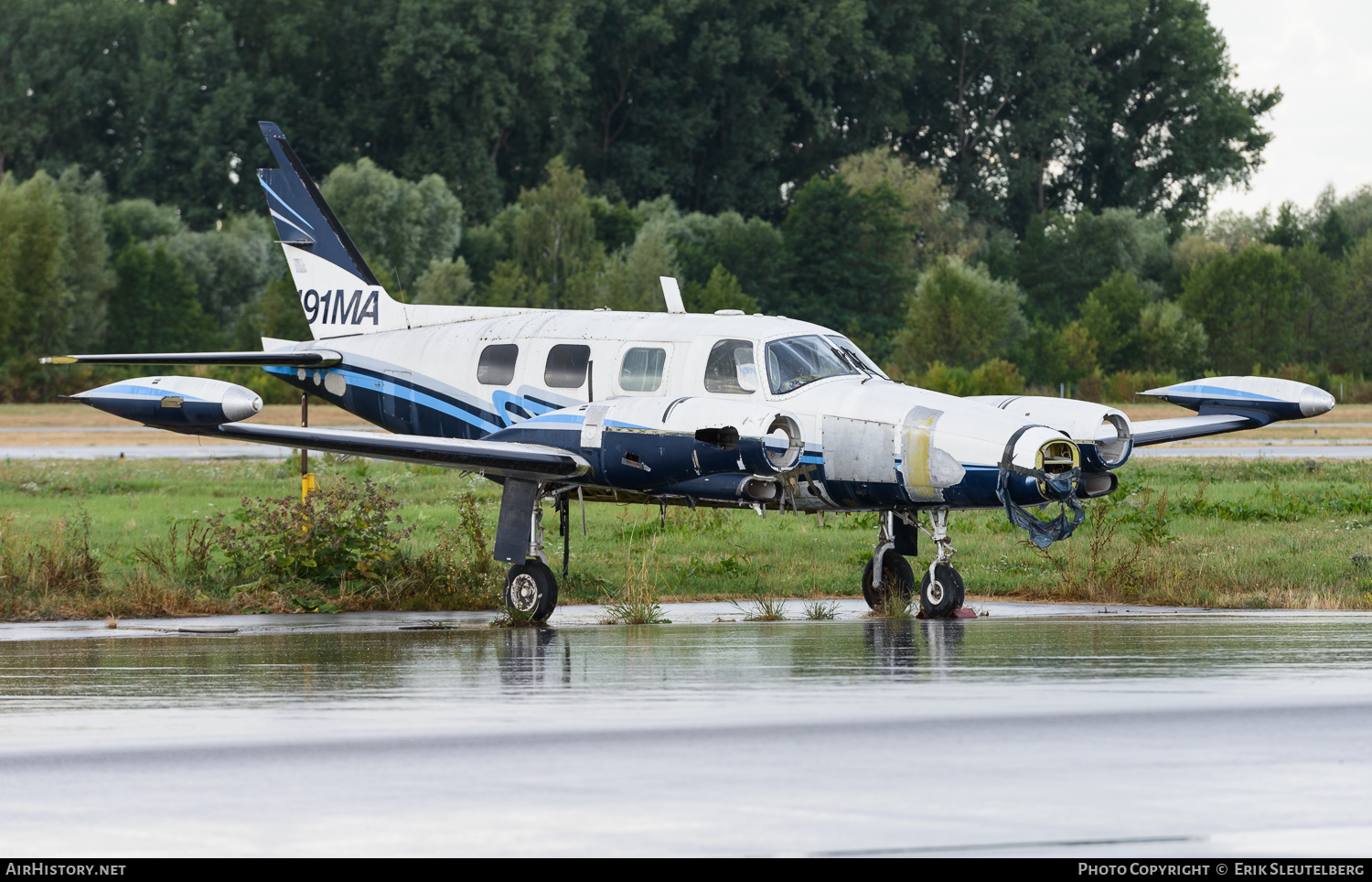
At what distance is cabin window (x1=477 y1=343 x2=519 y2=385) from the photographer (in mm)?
17188

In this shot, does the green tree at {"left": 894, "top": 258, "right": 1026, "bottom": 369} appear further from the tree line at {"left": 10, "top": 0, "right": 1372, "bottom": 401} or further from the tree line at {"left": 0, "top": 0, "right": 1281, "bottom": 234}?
the tree line at {"left": 0, "top": 0, "right": 1281, "bottom": 234}

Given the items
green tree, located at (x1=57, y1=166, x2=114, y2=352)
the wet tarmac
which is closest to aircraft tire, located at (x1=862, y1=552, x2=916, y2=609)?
the wet tarmac

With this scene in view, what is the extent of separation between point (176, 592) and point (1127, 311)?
6041cm

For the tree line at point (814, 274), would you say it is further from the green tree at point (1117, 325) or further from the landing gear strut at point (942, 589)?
the landing gear strut at point (942, 589)

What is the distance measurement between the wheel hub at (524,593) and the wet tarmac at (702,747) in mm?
2529

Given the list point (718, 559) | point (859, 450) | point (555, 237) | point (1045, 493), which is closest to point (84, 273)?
point (555, 237)

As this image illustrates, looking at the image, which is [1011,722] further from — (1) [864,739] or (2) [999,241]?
(2) [999,241]

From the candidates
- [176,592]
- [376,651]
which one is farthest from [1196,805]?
[176,592]

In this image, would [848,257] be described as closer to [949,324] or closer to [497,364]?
[949,324]

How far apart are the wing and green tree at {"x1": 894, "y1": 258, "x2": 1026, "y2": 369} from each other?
5129 centimetres

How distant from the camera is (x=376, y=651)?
12.5 metres

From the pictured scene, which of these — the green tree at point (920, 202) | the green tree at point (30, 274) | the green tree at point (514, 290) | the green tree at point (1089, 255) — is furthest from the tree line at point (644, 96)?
the green tree at point (30, 274)

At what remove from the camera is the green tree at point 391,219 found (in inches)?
3100

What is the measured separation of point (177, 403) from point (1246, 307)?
212ft
